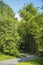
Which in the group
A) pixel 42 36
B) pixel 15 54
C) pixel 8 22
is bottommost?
pixel 15 54

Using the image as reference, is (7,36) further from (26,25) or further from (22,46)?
(22,46)

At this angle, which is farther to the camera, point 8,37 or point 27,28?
point 27,28

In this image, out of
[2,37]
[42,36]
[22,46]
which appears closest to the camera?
[42,36]

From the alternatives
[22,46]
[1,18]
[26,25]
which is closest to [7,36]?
[1,18]

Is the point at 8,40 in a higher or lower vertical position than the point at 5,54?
higher

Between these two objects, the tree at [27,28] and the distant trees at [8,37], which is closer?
the distant trees at [8,37]

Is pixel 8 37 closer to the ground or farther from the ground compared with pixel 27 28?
closer to the ground

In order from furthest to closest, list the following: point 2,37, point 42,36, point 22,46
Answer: point 22,46 < point 2,37 < point 42,36

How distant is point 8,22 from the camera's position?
32.6 metres

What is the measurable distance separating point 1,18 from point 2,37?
11.3ft

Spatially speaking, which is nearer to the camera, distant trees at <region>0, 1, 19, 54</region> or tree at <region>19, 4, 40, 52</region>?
distant trees at <region>0, 1, 19, 54</region>

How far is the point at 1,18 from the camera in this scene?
32.7 m

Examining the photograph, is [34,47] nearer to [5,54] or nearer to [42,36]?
[5,54]

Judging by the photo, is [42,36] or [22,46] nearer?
[42,36]
